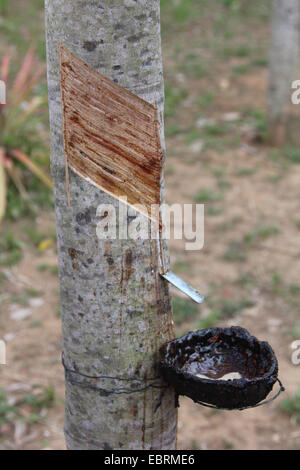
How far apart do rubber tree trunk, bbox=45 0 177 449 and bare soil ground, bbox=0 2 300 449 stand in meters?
1.22

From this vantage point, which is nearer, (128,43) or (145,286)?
(128,43)

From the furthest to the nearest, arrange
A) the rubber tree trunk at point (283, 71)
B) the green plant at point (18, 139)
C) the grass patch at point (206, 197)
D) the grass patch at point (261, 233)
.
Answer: the rubber tree trunk at point (283, 71), the grass patch at point (206, 197), the green plant at point (18, 139), the grass patch at point (261, 233)

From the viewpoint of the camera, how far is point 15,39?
27.0 feet

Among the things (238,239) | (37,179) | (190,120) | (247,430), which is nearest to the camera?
(247,430)

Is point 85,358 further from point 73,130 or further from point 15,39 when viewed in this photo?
point 15,39

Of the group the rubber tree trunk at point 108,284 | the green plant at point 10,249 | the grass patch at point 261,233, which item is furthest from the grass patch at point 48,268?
the rubber tree trunk at point 108,284

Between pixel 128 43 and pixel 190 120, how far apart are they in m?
5.45

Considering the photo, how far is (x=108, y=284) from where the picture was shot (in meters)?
1.75

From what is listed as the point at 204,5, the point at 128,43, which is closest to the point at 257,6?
the point at 204,5

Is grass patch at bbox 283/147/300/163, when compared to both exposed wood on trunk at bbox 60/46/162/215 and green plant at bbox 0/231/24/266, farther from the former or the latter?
exposed wood on trunk at bbox 60/46/162/215

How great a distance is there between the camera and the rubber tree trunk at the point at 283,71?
231 inches

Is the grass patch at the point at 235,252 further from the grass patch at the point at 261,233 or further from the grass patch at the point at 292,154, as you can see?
the grass patch at the point at 292,154

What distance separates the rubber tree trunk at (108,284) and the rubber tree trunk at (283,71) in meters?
4.64

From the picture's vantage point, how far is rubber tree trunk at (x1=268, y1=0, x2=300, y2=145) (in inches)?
231
